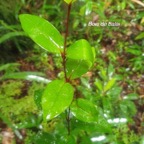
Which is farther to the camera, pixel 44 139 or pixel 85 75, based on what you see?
pixel 85 75

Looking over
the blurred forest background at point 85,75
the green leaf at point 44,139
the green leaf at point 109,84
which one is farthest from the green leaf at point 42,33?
the green leaf at point 109,84

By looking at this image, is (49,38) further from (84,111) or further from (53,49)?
(84,111)

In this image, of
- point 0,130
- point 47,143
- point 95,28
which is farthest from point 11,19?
point 47,143

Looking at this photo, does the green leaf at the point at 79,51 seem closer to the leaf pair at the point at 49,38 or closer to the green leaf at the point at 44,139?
the leaf pair at the point at 49,38

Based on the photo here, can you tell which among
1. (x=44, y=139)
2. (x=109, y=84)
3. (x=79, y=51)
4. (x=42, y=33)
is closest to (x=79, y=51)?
(x=79, y=51)

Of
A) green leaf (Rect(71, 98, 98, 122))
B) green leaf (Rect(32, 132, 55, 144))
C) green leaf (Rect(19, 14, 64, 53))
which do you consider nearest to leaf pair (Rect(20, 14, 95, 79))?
green leaf (Rect(19, 14, 64, 53))

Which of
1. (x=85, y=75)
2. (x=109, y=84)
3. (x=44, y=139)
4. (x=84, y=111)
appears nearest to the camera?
(x=84, y=111)

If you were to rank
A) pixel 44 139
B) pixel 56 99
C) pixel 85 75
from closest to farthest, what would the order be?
pixel 56 99 → pixel 44 139 → pixel 85 75
